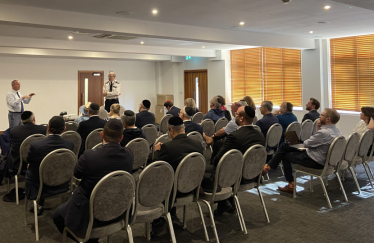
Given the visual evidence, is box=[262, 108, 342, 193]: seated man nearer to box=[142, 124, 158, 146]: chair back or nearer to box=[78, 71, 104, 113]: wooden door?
box=[142, 124, 158, 146]: chair back

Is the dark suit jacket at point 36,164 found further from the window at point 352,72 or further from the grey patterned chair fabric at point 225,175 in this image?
the window at point 352,72

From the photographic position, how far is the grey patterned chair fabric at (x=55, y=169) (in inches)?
134

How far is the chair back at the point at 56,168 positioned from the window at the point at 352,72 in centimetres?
931

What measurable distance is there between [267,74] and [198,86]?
11.2 ft

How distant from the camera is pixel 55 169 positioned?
11.4 ft

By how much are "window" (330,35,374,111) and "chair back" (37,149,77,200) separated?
30.6 ft

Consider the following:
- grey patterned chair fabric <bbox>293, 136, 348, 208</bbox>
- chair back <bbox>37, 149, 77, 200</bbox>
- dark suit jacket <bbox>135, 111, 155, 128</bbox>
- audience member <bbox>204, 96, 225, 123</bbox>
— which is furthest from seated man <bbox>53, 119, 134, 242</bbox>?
audience member <bbox>204, 96, 225, 123</bbox>

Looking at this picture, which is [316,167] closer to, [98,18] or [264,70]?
[98,18]

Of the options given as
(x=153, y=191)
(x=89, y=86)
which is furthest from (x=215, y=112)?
(x=89, y=86)

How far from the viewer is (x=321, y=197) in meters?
4.72

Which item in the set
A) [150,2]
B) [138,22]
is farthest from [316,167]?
[138,22]

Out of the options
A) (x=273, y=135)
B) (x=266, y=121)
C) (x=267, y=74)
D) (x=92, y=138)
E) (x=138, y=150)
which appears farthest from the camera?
(x=267, y=74)

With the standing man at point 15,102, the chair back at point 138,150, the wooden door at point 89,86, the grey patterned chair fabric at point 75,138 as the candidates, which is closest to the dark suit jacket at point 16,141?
the grey patterned chair fabric at point 75,138

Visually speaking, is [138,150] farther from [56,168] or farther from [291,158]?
[291,158]
